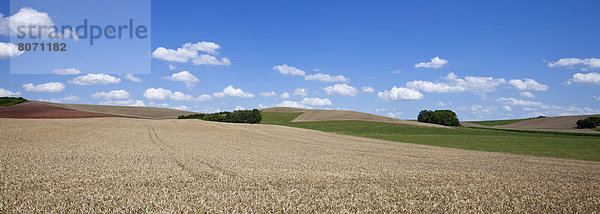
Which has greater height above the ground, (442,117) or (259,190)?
(442,117)

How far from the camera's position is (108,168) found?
11.5 meters

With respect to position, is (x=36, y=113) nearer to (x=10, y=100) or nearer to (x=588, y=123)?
(x=10, y=100)

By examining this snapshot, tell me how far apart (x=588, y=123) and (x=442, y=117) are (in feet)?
91.0

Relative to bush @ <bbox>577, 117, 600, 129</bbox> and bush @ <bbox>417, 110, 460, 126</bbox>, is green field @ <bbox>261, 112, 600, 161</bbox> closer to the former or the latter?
bush @ <bbox>577, 117, 600, 129</bbox>

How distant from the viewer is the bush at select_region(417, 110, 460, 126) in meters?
86.6

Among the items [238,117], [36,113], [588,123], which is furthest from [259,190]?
[588,123]

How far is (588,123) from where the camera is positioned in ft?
233

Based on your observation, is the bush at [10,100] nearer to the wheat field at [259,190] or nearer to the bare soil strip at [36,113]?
the bare soil strip at [36,113]

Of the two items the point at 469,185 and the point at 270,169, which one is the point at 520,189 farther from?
the point at 270,169

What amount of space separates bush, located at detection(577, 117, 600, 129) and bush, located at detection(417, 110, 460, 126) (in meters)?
23.6

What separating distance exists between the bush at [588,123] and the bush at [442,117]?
77.5 ft

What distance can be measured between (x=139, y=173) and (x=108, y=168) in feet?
5.63

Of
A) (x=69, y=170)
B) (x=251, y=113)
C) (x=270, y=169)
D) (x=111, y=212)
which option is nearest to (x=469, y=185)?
(x=270, y=169)

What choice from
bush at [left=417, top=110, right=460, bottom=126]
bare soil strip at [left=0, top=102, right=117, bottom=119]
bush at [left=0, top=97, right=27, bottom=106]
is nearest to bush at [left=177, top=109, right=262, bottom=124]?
bare soil strip at [left=0, top=102, right=117, bottom=119]
